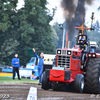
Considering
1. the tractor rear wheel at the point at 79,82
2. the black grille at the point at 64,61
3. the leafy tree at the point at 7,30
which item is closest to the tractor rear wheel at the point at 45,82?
Answer: the black grille at the point at 64,61

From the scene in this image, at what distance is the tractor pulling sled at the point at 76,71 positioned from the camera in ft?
43.0

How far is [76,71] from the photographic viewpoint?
45.6ft

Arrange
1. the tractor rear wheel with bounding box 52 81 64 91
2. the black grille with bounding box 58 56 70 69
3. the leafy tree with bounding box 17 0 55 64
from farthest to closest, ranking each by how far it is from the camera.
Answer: the leafy tree with bounding box 17 0 55 64 < the tractor rear wheel with bounding box 52 81 64 91 < the black grille with bounding box 58 56 70 69

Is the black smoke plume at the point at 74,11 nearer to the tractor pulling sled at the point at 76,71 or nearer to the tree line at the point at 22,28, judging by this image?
the tractor pulling sled at the point at 76,71

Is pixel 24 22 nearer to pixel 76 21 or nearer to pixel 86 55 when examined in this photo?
pixel 76 21

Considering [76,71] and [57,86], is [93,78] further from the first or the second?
[57,86]

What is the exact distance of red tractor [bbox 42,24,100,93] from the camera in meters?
13.1

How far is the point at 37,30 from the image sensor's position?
54.0 m

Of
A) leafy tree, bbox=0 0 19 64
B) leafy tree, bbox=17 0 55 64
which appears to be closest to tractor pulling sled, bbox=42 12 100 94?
leafy tree, bbox=0 0 19 64

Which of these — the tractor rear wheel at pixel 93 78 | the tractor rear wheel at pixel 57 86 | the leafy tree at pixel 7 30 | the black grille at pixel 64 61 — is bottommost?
the tractor rear wheel at pixel 57 86

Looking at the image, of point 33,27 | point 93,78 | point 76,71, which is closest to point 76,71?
point 76,71

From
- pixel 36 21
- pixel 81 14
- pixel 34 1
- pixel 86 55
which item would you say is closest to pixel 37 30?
pixel 36 21

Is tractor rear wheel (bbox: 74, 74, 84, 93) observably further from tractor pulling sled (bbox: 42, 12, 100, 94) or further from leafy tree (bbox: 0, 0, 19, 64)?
leafy tree (bbox: 0, 0, 19, 64)

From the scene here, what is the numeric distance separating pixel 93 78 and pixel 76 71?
0.98m
